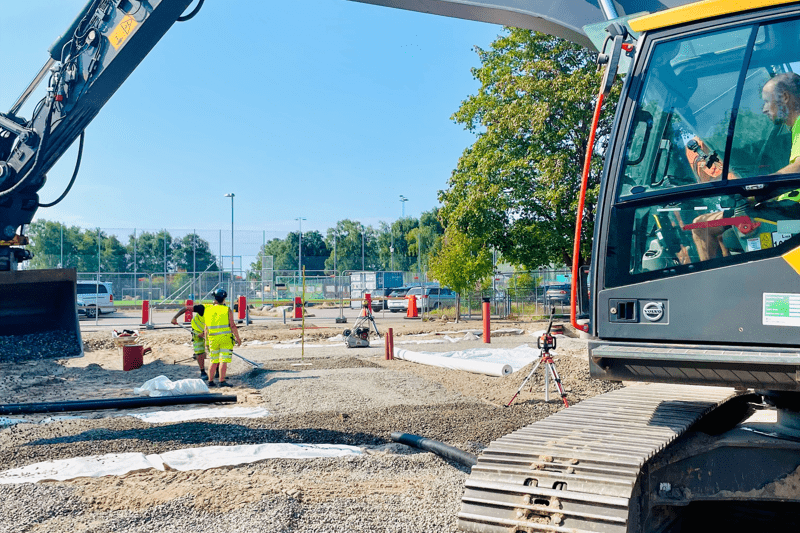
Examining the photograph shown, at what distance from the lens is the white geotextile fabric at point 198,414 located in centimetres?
885

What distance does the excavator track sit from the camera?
3170 millimetres

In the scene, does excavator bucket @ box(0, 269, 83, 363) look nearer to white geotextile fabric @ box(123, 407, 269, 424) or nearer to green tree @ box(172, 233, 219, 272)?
white geotextile fabric @ box(123, 407, 269, 424)

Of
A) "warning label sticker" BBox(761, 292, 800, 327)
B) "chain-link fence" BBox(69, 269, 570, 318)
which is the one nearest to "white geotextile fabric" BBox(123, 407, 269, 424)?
"warning label sticker" BBox(761, 292, 800, 327)

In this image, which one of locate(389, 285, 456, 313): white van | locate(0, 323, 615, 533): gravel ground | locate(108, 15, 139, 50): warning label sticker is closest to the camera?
locate(0, 323, 615, 533): gravel ground

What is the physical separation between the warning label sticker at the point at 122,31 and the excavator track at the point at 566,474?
8.57m

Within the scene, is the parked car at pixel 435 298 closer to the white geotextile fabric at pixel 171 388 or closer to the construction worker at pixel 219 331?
the construction worker at pixel 219 331

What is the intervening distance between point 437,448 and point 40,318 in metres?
8.64

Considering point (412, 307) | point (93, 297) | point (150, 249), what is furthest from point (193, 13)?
point (150, 249)

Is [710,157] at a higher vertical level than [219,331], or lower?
higher

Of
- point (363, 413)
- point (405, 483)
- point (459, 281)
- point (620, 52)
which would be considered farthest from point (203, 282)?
point (620, 52)

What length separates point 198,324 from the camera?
1233 centimetres

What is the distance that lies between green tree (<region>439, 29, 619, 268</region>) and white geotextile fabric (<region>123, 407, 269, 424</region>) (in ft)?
42.9

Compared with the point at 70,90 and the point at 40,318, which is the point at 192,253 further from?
the point at 70,90

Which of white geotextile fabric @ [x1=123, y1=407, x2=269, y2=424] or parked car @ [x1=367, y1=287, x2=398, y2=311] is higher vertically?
parked car @ [x1=367, y1=287, x2=398, y2=311]
